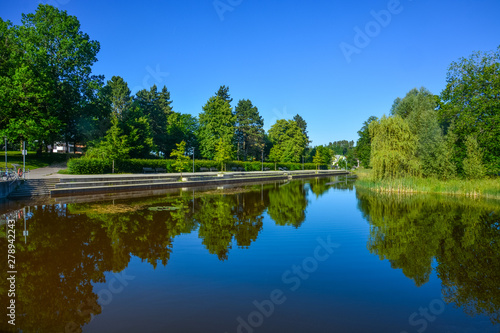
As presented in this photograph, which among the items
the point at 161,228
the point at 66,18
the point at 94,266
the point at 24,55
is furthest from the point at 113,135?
the point at 94,266

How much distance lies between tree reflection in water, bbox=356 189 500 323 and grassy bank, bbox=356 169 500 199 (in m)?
8.46

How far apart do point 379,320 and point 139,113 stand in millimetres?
56433

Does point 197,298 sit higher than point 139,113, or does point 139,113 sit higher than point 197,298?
point 139,113

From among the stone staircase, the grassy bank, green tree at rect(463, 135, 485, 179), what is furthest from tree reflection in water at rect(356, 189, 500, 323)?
the stone staircase

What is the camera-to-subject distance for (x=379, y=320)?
521cm

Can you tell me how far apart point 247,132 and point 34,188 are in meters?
55.9

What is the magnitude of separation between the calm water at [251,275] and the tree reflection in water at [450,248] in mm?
43

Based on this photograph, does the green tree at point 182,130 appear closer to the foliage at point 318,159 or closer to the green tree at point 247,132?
the green tree at point 247,132

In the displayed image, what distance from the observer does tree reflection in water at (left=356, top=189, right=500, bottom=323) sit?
6512 millimetres

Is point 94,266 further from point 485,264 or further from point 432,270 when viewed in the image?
point 485,264

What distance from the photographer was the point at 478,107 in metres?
29.5

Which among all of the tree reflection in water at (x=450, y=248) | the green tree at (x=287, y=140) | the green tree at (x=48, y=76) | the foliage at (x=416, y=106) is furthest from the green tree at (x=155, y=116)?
the tree reflection in water at (x=450, y=248)

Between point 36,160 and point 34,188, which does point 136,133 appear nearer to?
point 36,160

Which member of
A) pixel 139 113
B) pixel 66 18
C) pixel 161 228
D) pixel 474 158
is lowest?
pixel 161 228
